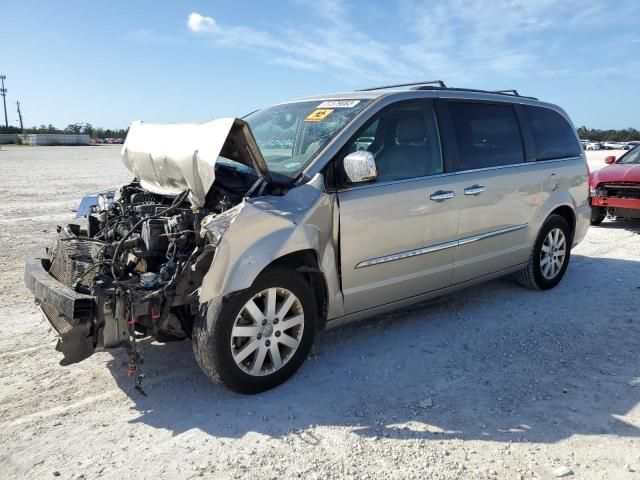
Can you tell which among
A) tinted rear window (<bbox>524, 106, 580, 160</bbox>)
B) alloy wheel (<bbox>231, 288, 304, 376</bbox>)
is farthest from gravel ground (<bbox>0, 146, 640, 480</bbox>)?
tinted rear window (<bbox>524, 106, 580, 160</bbox>)

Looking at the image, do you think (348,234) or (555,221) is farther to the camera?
(555,221)

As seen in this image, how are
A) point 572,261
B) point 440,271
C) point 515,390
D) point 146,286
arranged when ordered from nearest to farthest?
point 146,286 < point 515,390 < point 440,271 < point 572,261

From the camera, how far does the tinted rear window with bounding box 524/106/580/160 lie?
5.53 m

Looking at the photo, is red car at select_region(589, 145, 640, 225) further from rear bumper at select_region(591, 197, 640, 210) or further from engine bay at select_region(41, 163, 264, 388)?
engine bay at select_region(41, 163, 264, 388)

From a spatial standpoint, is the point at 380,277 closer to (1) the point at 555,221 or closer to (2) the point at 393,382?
(2) the point at 393,382

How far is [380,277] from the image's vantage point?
4.10 m

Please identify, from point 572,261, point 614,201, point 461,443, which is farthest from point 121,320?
point 614,201

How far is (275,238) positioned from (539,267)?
340 cm

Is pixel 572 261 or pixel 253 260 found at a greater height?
pixel 253 260

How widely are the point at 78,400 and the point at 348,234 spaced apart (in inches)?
81.4

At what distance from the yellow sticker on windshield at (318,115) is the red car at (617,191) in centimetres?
696

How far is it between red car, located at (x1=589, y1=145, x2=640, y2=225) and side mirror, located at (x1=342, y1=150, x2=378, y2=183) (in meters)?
7.19

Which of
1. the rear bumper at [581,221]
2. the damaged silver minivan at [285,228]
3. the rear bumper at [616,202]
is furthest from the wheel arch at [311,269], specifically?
the rear bumper at [616,202]

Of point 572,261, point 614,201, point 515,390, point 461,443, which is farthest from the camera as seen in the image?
point 614,201
